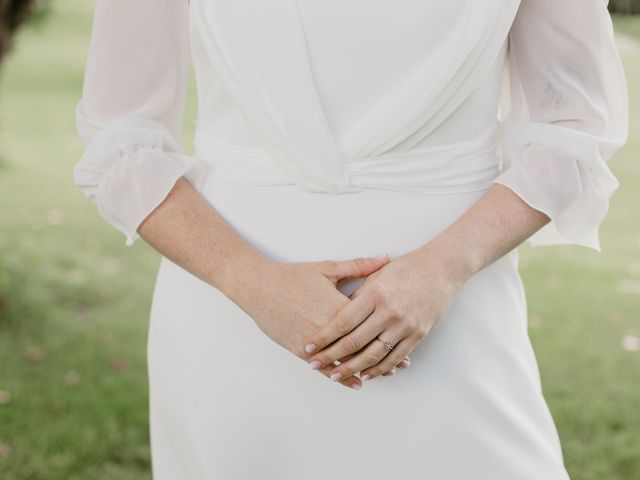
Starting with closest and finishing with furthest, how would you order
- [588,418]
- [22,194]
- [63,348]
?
[588,418], [63,348], [22,194]

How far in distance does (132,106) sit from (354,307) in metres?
0.62

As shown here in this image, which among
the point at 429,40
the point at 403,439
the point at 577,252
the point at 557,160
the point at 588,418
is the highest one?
the point at 429,40

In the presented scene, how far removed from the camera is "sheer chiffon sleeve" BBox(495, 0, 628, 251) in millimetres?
2000

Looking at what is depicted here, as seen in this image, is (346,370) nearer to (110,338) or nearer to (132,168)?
(132,168)

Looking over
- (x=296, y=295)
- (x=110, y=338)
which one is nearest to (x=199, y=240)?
(x=296, y=295)

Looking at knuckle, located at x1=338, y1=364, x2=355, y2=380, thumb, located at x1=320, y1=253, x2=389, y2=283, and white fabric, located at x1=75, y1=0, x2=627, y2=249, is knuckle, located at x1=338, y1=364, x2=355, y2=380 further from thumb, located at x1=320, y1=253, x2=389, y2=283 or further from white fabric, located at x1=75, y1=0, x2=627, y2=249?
white fabric, located at x1=75, y1=0, x2=627, y2=249

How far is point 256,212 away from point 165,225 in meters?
0.17

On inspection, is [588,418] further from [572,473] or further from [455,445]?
[455,445]

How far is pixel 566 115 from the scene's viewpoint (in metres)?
2.07

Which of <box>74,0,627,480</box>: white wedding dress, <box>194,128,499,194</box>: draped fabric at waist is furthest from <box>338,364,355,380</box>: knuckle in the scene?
<box>194,128,499,194</box>: draped fabric at waist

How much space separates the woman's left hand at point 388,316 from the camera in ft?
5.90

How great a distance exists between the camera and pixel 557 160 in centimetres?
201

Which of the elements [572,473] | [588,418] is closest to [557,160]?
[572,473]

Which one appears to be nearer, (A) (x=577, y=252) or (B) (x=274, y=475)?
(B) (x=274, y=475)
